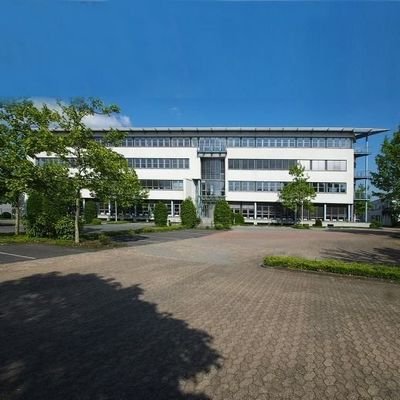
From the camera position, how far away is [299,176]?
4919cm

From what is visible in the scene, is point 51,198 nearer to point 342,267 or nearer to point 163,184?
point 342,267

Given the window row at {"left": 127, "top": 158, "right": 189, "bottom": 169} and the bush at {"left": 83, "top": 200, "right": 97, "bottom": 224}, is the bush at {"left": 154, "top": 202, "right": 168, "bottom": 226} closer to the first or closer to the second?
the bush at {"left": 83, "top": 200, "right": 97, "bottom": 224}

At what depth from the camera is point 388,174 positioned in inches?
1280

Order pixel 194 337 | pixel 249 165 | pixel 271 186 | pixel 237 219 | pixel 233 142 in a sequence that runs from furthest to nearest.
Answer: pixel 233 142
pixel 249 165
pixel 271 186
pixel 237 219
pixel 194 337

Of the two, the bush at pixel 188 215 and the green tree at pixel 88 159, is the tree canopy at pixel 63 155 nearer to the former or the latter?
the green tree at pixel 88 159

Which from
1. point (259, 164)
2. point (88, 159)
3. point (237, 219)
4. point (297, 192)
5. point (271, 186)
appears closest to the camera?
point (88, 159)

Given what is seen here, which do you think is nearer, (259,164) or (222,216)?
(222,216)

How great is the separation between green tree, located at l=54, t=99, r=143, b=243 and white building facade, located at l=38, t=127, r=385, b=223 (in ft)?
117

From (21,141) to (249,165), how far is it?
40.6 metres

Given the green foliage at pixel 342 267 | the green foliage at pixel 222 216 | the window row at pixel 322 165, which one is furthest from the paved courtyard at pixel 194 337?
the window row at pixel 322 165

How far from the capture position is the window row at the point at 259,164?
53.7 meters

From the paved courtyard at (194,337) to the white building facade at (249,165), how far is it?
44.8m

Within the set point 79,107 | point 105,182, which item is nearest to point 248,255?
point 105,182

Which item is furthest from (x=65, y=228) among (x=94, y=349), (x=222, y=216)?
(x=222, y=216)
